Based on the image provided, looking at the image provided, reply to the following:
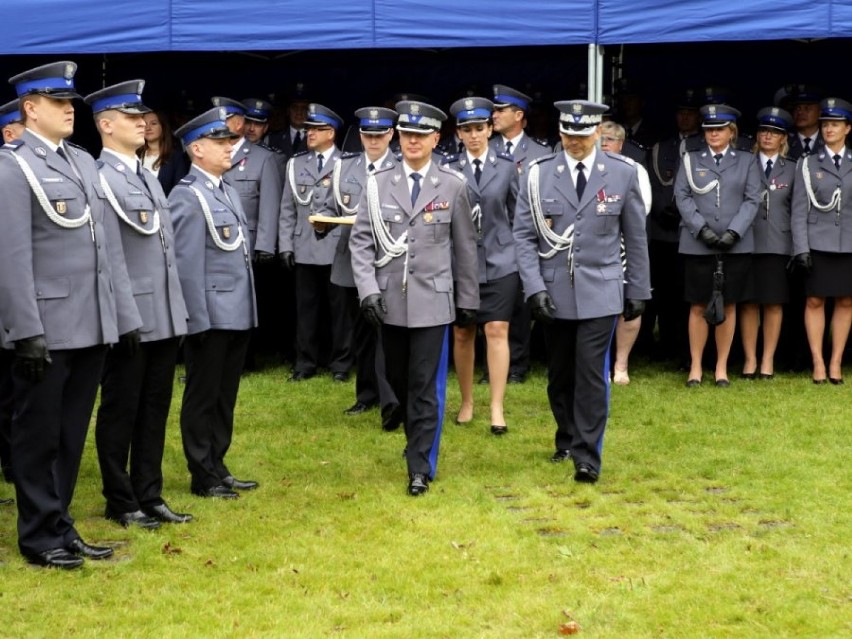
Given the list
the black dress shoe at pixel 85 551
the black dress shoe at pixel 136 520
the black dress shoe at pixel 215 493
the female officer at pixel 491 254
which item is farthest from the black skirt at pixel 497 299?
the black dress shoe at pixel 85 551

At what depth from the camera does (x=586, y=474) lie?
7.38 meters

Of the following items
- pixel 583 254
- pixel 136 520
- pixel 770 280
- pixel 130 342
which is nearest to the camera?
pixel 130 342

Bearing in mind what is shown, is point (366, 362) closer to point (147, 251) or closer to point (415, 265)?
point (415, 265)

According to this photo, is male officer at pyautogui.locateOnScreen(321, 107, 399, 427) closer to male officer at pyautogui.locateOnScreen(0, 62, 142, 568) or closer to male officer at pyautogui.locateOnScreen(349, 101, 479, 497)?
male officer at pyautogui.locateOnScreen(349, 101, 479, 497)

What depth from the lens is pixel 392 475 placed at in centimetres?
765

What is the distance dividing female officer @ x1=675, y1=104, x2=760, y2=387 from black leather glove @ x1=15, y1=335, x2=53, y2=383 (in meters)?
5.63

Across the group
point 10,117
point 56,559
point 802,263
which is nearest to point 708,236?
point 802,263

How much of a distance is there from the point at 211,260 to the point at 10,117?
1.83 m

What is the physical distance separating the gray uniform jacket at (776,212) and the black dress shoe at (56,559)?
19.9ft

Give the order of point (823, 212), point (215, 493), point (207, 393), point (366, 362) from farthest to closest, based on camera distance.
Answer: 1. point (823, 212)
2. point (366, 362)
3. point (215, 493)
4. point (207, 393)

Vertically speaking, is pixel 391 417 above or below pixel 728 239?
below

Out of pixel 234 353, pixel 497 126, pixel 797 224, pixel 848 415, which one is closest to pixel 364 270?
pixel 234 353

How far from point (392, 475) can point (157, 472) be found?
145cm

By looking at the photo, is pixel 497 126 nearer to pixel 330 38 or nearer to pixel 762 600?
pixel 330 38
